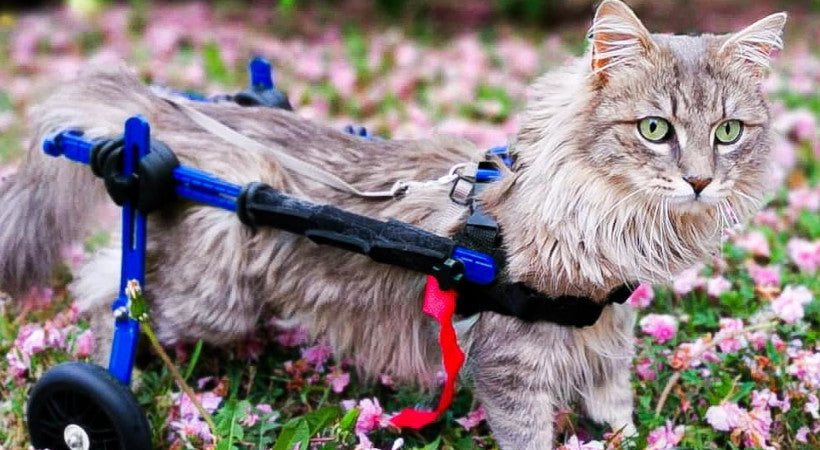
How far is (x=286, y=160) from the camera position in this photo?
2.68 meters

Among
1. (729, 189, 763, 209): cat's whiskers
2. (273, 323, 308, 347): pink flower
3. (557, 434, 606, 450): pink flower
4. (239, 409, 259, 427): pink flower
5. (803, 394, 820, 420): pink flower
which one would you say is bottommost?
(803, 394, 820, 420): pink flower

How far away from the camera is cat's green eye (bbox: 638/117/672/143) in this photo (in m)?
2.14

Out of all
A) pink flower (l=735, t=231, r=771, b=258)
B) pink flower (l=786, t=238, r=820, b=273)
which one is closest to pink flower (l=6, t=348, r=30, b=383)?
pink flower (l=735, t=231, r=771, b=258)

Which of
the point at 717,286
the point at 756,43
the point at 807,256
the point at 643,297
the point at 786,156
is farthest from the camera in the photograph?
the point at 786,156

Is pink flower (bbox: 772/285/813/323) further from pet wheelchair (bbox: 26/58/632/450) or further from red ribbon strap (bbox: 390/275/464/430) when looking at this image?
red ribbon strap (bbox: 390/275/464/430)

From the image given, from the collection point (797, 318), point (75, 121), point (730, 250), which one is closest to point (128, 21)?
point (75, 121)

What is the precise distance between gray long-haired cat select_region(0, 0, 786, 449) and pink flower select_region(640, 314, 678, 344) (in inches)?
16.4

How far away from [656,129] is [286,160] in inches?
44.2

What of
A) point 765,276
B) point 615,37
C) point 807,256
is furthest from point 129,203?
point 807,256

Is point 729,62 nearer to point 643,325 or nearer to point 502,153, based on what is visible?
point 502,153

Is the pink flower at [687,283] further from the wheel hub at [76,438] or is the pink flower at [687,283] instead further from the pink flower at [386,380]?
the wheel hub at [76,438]

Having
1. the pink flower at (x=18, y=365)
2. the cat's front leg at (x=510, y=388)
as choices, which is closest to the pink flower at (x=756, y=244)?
the cat's front leg at (x=510, y=388)

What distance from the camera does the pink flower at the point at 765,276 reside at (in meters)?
3.45

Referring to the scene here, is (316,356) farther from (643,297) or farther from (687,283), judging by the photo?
(687,283)
